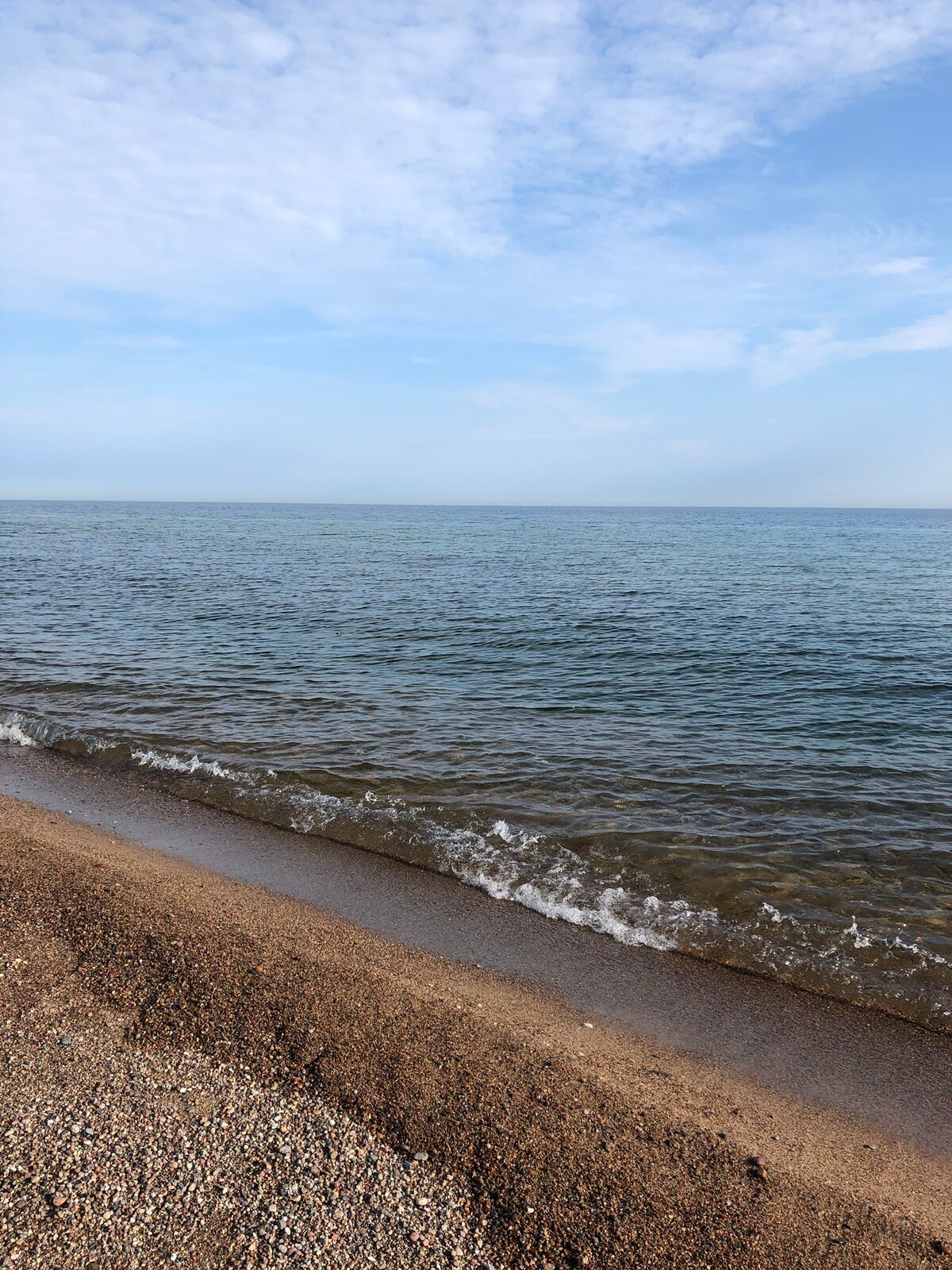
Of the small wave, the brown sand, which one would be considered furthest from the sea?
the brown sand

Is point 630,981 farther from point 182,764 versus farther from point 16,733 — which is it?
point 16,733

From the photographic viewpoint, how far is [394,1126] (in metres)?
4.68

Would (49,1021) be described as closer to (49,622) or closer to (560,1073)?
(560,1073)

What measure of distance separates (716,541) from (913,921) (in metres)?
77.4

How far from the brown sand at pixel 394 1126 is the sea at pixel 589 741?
224 centimetres

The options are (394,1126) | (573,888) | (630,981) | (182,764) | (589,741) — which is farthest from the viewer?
(589,741)

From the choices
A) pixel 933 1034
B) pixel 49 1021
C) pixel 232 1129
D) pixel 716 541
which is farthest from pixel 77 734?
pixel 716 541

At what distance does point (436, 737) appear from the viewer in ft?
A: 44.7

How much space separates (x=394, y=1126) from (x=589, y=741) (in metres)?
9.41

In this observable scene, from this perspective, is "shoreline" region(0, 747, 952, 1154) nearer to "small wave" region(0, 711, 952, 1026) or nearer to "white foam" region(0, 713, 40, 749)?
"small wave" region(0, 711, 952, 1026)

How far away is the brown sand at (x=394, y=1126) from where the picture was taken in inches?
155

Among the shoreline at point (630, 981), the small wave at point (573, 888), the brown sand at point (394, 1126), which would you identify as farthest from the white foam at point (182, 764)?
the brown sand at point (394, 1126)

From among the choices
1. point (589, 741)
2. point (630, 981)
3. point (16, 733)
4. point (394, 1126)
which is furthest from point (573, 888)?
point (16, 733)

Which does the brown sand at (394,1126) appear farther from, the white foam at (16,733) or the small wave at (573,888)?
the white foam at (16,733)
